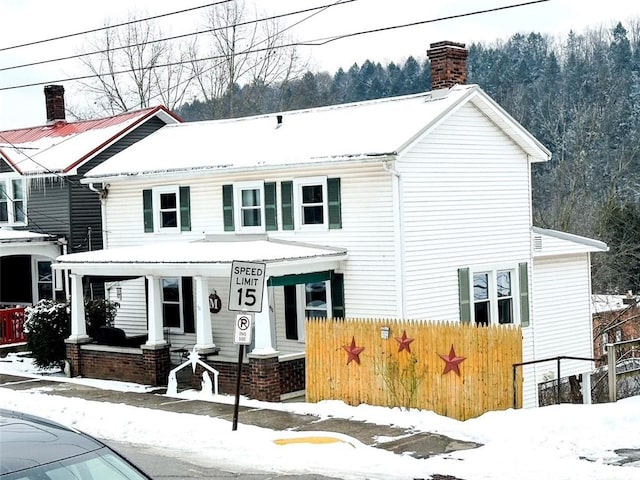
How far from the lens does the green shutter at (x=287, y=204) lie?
72.2ft

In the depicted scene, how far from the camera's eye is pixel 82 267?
71.6 feet

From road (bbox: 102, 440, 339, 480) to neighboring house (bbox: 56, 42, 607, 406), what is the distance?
4.87 metres

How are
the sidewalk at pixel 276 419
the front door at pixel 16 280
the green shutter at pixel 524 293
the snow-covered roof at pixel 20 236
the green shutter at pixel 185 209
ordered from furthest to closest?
the front door at pixel 16 280 < the snow-covered roof at pixel 20 236 < the green shutter at pixel 185 209 < the green shutter at pixel 524 293 < the sidewalk at pixel 276 419

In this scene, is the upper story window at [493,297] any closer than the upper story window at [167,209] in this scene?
Yes

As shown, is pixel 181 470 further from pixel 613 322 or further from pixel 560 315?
pixel 613 322

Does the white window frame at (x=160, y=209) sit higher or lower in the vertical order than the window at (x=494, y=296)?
higher

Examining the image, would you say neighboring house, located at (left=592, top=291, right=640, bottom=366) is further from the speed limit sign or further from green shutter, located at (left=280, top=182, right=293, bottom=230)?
the speed limit sign

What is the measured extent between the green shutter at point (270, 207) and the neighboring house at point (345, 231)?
0.14 feet

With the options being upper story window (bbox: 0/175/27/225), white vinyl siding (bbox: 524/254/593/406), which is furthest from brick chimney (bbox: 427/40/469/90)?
upper story window (bbox: 0/175/27/225)

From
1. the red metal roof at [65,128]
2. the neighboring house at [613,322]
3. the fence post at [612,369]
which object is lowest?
the neighboring house at [613,322]

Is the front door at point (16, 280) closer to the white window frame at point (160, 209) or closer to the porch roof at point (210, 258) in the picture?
the white window frame at point (160, 209)

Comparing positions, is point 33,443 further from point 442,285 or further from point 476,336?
point 442,285

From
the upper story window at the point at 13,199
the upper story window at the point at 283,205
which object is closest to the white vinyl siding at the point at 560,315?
the upper story window at the point at 283,205

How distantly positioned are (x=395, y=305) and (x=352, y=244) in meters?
1.72
